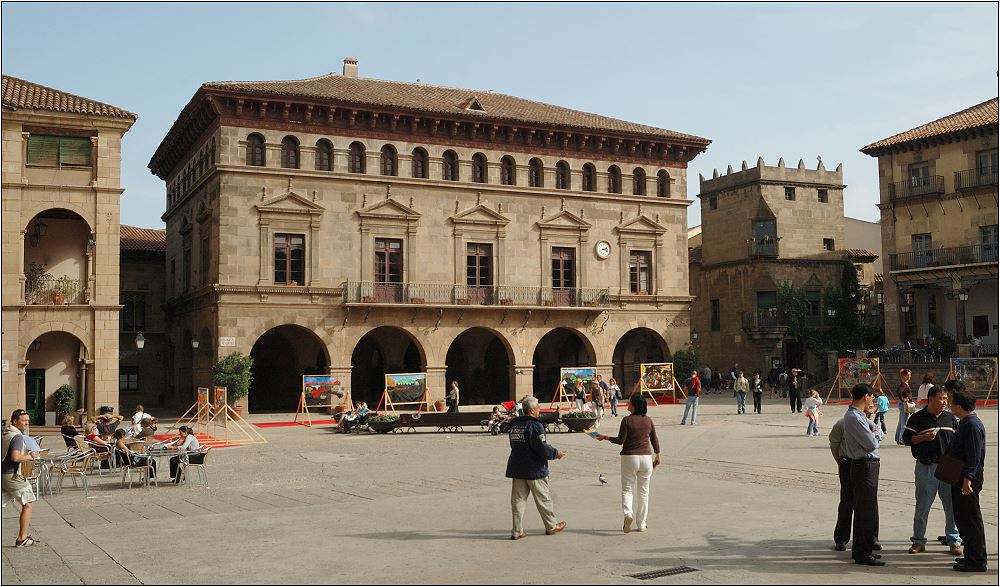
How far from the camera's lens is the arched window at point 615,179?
141ft

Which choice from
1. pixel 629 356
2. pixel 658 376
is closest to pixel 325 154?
pixel 658 376

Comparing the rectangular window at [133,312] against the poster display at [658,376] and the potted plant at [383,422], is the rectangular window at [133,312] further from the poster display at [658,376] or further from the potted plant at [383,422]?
the poster display at [658,376]

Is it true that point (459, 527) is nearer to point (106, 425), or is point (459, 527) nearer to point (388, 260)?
point (106, 425)

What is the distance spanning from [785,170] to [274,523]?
46.8 meters

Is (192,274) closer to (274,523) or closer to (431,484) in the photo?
(431,484)

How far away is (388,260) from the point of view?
38.5 m

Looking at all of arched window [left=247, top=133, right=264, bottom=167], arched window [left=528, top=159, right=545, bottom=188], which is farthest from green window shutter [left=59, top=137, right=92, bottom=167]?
arched window [left=528, top=159, right=545, bottom=188]

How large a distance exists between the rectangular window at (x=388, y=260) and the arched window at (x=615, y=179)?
9.88m

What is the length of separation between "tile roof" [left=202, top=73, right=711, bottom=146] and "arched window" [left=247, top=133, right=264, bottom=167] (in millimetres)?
1770

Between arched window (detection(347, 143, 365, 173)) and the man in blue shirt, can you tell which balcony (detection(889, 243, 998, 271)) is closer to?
arched window (detection(347, 143, 365, 173))

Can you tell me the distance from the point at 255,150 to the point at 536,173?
37.6 ft

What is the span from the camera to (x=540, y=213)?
41156mm

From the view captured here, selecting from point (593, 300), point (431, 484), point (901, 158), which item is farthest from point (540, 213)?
point (431, 484)

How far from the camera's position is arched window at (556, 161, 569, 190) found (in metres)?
41.8
